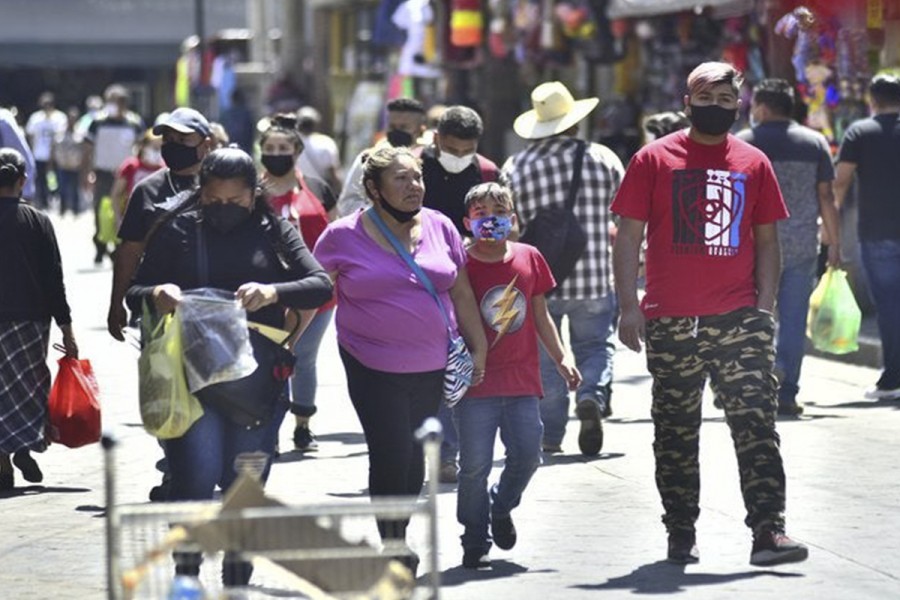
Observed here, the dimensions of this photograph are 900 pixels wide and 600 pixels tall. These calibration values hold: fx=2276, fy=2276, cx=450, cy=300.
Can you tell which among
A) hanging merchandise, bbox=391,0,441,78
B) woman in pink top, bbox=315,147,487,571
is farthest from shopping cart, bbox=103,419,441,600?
hanging merchandise, bbox=391,0,441,78

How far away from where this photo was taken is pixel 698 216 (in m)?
8.24

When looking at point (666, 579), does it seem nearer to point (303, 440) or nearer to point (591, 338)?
point (591, 338)

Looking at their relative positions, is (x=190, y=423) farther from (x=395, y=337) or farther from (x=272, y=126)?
(x=272, y=126)

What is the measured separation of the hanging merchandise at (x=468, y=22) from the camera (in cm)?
2638

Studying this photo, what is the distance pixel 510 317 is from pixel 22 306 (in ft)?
9.68

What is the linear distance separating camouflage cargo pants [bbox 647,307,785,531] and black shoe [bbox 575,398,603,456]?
269 cm

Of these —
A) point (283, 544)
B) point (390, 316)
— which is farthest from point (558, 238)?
point (283, 544)

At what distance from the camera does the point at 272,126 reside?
11719 mm

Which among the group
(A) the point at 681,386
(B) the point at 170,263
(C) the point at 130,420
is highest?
(B) the point at 170,263

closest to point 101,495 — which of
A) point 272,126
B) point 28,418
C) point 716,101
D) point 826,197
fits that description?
point 28,418

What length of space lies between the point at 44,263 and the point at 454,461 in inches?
82.7

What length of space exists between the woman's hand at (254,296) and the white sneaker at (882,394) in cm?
664

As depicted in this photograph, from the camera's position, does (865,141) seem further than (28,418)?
Yes

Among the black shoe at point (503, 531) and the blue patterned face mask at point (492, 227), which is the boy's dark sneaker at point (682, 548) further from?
the blue patterned face mask at point (492, 227)
